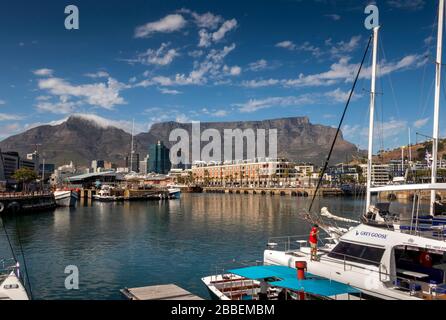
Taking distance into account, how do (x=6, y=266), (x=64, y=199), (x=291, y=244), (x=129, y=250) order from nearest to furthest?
(x=6, y=266), (x=129, y=250), (x=291, y=244), (x=64, y=199)

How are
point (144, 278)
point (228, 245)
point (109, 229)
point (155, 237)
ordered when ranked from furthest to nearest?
1. point (109, 229)
2. point (155, 237)
3. point (228, 245)
4. point (144, 278)

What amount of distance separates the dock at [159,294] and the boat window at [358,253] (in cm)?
808

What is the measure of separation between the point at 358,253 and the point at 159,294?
33.7ft

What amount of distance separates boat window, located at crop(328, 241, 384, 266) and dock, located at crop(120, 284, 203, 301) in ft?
26.5

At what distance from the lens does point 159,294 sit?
740 inches

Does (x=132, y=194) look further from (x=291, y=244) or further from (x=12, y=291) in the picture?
(x=12, y=291)

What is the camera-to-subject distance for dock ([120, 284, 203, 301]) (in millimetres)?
18297

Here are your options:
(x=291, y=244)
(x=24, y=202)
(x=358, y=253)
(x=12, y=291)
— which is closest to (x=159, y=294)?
(x=12, y=291)

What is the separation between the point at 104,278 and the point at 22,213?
61.9 m
